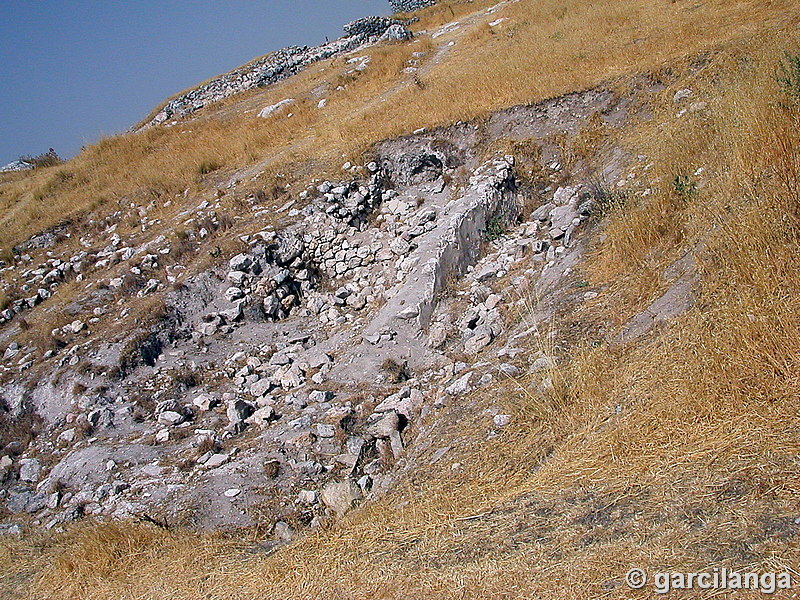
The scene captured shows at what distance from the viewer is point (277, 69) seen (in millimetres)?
24625

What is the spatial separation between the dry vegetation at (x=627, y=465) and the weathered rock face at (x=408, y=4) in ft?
105

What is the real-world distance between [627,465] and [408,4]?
125ft

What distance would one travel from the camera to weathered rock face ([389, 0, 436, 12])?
34.4m

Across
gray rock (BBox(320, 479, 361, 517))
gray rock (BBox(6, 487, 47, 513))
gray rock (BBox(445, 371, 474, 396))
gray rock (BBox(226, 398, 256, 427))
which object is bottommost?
gray rock (BBox(320, 479, 361, 517))

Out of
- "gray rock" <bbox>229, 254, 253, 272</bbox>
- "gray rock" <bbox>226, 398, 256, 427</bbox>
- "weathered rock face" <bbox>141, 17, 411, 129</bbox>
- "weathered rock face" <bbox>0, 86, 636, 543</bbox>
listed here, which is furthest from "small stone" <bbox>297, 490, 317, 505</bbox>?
"weathered rock face" <bbox>141, 17, 411, 129</bbox>

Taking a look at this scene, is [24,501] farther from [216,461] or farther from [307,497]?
[307,497]

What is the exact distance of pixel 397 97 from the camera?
44.4ft

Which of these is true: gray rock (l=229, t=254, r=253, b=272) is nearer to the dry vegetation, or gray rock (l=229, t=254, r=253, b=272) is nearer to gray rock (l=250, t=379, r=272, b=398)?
gray rock (l=250, t=379, r=272, b=398)

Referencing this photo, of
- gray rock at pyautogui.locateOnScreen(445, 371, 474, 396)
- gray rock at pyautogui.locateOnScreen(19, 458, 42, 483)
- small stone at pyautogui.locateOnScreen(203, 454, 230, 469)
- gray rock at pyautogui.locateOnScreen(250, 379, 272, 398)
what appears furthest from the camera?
gray rock at pyautogui.locateOnScreen(250, 379, 272, 398)

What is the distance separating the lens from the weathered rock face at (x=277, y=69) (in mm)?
23938

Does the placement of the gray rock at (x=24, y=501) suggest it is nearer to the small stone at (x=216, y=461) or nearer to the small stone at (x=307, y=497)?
the small stone at (x=216, y=461)

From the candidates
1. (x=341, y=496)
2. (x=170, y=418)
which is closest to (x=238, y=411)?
(x=170, y=418)

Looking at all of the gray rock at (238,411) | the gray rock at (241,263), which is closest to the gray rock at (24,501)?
the gray rock at (238,411)

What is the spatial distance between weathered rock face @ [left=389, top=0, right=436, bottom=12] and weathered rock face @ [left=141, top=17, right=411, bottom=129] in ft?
31.8
